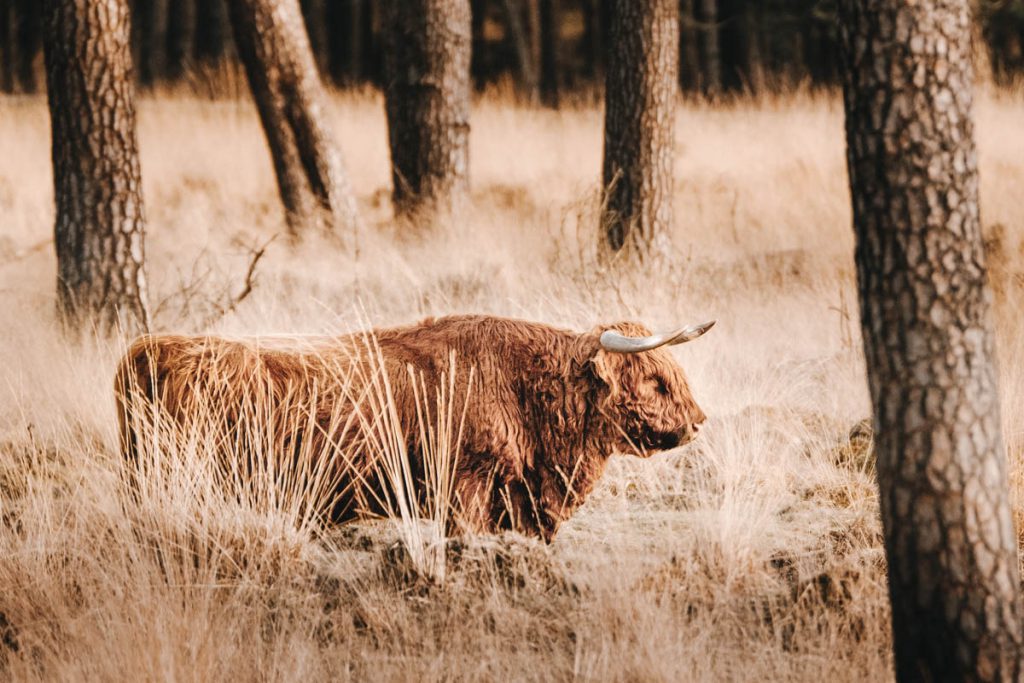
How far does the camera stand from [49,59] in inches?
249

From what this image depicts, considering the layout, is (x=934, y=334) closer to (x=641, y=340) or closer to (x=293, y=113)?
(x=641, y=340)

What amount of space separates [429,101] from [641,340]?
6571mm

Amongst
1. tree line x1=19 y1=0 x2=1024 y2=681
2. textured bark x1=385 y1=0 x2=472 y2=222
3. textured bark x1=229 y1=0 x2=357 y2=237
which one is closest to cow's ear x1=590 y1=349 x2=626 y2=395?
tree line x1=19 y1=0 x2=1024 y2=681

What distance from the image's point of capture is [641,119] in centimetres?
806

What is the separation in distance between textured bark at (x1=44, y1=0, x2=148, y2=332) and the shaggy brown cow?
2.40 metres

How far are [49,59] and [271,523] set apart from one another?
12.5ft

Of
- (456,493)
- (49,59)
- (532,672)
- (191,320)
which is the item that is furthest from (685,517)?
(49,59)

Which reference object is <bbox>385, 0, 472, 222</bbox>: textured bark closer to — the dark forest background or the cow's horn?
the cow's horn

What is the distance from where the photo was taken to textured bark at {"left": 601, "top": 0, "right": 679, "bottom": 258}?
7.98 m

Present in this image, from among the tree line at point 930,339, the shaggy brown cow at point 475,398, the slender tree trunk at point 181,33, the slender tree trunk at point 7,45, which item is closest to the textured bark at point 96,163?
the shaggy brown cow at point 475,398

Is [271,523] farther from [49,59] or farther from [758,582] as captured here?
[49,59]

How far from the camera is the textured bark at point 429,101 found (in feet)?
32.4

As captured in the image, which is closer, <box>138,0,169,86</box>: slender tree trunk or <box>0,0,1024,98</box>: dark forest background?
<box>0,0,1024,98</box>: dark forest background

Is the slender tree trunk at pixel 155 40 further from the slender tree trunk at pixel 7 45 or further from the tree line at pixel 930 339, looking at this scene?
the tree line at pixel 930 339
